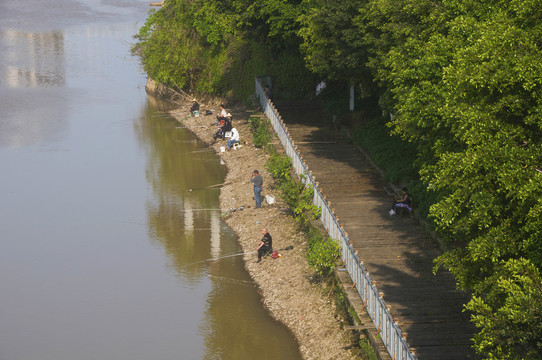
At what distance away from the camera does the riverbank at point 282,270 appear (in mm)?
19672

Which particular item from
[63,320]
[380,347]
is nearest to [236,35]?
[63,320]

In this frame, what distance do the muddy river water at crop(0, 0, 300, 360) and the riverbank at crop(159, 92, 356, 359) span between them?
46 centimetres

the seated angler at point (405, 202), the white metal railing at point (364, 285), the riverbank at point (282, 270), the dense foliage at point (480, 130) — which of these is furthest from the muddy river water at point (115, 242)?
the dense foliage at point (480, 130)

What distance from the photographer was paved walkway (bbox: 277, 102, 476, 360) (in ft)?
56.2

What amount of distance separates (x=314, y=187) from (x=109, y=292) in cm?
723

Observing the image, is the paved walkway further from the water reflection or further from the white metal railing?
the water reflection

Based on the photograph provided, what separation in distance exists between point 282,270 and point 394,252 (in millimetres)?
3955

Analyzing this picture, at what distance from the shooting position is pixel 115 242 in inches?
1127

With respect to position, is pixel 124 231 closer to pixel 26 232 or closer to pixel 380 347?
pixel 26 232

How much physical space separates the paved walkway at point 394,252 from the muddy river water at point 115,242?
3209 mm

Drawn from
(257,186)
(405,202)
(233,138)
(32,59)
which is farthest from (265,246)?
(32,59)

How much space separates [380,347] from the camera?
54.6ft

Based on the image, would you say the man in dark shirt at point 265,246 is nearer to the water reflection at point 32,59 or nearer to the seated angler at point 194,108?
the seated angler at point 194,108

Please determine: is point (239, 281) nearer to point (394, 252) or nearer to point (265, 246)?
point (265, 246)
